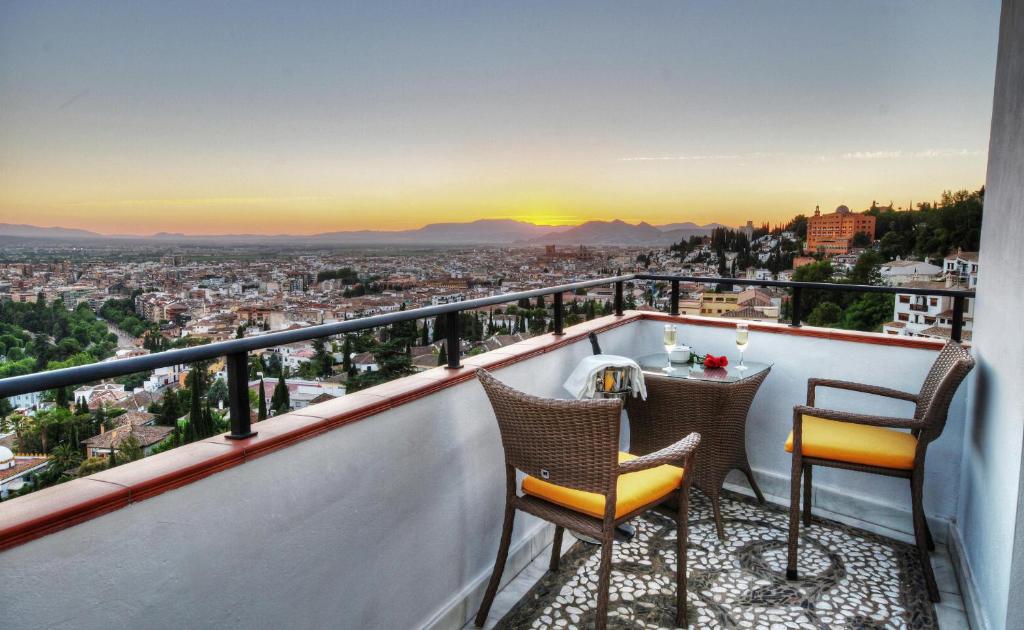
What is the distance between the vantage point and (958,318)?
2.92 m

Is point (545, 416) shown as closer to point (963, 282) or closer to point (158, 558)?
point (158, 558)

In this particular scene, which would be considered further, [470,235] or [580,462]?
[470,235]

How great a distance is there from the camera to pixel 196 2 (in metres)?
8.71

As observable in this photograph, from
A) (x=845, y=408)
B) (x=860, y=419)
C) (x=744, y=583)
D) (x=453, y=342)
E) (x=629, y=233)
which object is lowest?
(x=744, y=583)

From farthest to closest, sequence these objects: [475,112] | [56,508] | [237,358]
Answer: [475,112], [237,358], [56,508]

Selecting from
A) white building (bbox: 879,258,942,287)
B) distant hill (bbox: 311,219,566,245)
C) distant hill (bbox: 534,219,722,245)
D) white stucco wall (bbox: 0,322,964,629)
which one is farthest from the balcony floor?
distant hill (bbox: 311,219,566,245)

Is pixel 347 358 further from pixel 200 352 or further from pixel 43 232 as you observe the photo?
pixel 43 232

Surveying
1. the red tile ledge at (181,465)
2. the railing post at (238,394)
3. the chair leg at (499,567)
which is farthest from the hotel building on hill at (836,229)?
the railing post at (238,394)

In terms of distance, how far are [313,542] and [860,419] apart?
2196 mm

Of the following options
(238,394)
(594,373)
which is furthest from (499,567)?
(238,394)

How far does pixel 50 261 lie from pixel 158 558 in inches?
194

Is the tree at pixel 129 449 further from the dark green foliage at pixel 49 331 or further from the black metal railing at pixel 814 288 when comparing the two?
the black metal railing at pixel 814 288

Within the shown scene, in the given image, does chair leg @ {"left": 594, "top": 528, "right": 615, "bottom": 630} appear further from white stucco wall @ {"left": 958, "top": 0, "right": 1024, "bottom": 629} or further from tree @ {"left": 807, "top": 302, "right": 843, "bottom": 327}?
tree @ {"left": 807, "top": 302, "right": 843, "bottom": 327}

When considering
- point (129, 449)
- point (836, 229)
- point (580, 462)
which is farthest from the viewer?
point (836, 229)
